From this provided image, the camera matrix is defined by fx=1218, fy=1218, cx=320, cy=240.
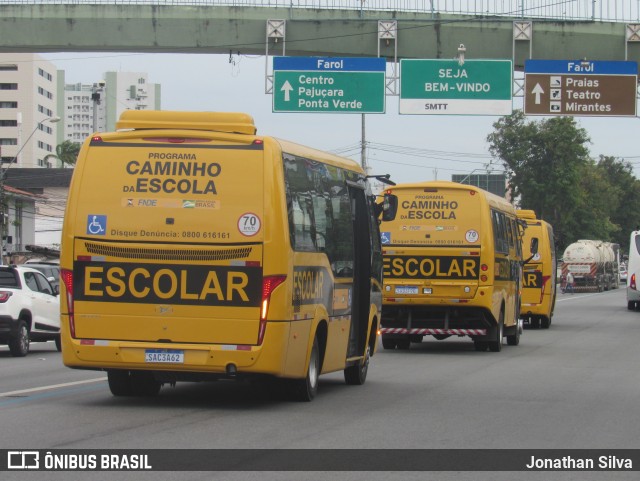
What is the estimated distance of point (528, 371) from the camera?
19.4 m

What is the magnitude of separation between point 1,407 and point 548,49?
20.7 m

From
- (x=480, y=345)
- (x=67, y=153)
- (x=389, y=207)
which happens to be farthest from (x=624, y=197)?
(x=389, y=207)

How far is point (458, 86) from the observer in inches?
1209

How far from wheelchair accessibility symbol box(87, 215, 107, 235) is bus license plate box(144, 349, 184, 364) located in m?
1.33

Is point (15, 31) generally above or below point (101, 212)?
above

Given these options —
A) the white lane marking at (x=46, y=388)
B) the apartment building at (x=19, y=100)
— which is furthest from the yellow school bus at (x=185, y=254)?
the apartment building at (x=19, y=100)

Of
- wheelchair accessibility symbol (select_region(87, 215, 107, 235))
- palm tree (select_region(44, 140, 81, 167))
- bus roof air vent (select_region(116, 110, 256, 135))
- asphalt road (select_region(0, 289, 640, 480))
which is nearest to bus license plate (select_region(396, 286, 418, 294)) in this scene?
asphalt road (select_region(0, 289, 640, 480))

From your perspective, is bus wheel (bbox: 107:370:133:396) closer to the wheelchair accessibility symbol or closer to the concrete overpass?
the wheelchair accessibility symbol

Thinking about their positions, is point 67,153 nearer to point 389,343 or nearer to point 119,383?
point 389,343

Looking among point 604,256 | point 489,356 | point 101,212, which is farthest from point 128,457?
point 604,256

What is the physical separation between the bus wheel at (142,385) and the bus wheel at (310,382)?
1622 millimetres

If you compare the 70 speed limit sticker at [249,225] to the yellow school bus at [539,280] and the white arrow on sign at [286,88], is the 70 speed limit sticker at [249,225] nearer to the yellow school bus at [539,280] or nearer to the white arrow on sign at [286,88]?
the white arrow on sign at [286,88]

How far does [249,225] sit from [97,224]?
5.26 ft

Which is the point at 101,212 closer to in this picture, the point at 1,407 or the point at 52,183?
the point at 1,407
